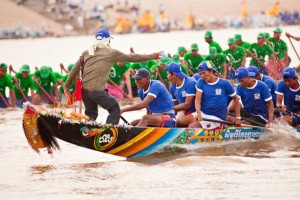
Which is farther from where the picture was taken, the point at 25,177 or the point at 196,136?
the point at 196,136

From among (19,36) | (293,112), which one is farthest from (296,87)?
(19,36)

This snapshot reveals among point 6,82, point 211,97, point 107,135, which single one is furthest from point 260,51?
point 107,135

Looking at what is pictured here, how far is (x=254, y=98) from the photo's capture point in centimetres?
1548

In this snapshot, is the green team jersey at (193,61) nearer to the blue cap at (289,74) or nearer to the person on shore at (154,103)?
the blue cap at (289,74)

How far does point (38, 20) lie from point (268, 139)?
8118cm

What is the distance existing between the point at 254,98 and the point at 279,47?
9.17 meters

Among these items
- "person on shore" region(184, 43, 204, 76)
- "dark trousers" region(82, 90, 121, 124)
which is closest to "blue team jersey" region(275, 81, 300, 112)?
"dark trousers" region(82, 90, 121, 124)

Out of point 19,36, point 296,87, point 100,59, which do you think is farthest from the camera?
point 19,36

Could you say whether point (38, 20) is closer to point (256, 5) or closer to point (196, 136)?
point (256, 5)

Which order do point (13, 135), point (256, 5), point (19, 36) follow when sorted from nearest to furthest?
point (13, 135)
point (19, 36)
point (256, 5)

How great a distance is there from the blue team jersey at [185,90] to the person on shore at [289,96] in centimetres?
145

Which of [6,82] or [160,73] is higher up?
[160,73]

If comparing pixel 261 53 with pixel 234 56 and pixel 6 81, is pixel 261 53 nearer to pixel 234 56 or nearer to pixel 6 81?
pixel 234 56

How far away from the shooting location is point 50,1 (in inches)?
3917
